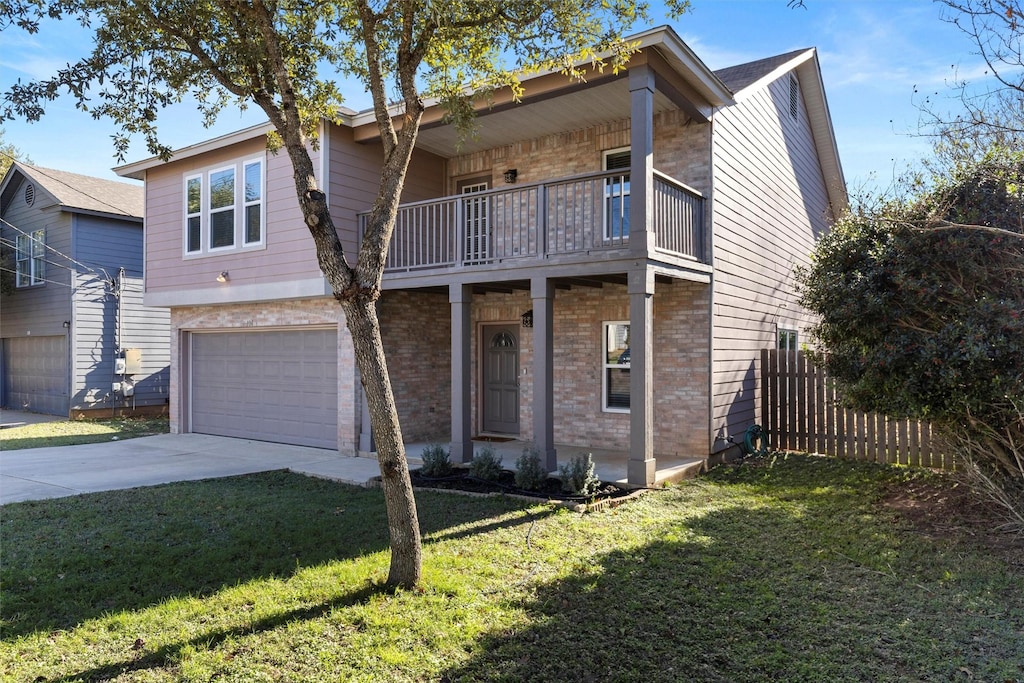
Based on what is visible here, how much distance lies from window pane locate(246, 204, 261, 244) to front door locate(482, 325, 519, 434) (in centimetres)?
459

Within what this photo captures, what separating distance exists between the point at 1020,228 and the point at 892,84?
261 cm

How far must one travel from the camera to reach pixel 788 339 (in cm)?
1357

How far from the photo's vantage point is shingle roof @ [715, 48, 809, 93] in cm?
1118

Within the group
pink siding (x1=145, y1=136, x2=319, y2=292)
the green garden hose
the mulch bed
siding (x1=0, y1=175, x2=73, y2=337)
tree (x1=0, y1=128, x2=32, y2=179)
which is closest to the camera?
the mulch bed

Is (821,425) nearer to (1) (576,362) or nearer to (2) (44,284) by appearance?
(1) (576,362)

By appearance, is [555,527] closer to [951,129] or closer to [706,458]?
[706,458]

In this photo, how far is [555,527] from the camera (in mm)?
6555

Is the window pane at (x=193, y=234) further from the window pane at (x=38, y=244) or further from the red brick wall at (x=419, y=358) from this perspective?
the window pane at (x=38, y=244)

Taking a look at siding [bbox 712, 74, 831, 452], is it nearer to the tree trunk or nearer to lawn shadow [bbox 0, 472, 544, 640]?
lawn shadow [bbox 0, 472, 544, 640]

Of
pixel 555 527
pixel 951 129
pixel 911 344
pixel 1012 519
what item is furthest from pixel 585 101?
pixel 1012 519

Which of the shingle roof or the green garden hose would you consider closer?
the green garden hose

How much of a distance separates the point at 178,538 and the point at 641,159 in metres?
6.47

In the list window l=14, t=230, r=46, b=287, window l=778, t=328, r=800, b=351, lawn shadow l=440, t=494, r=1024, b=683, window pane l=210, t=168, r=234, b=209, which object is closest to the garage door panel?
window l=14, t=230, r=46, b=287

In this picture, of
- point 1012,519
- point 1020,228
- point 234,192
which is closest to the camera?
point 1012,519
